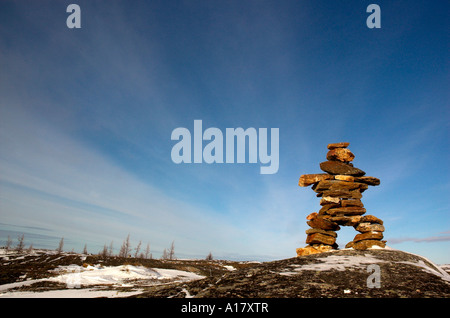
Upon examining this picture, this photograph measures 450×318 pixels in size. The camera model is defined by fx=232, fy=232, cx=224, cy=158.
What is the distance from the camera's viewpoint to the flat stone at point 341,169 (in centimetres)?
1513

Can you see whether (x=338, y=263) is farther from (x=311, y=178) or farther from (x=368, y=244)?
(x=311, y=178)

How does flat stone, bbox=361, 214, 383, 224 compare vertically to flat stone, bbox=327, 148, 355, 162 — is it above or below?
below

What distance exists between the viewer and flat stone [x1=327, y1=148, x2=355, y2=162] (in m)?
15.8

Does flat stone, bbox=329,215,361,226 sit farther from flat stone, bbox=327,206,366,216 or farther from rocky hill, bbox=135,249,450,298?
rocky hill, bbox=135,249,450,298

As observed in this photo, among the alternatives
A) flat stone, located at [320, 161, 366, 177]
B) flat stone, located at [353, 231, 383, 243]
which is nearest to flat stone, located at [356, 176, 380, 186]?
flat stone, located at [320, 161, 366, 177]

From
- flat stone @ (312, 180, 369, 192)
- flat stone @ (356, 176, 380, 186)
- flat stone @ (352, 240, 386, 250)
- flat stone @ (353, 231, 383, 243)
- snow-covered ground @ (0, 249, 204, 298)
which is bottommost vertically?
snow-covered ground @ (0, 249, 204, 298)

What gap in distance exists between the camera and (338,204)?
47.7ft

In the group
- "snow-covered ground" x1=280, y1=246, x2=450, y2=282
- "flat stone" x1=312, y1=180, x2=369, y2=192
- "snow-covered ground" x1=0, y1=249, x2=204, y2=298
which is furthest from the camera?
"flat stone" x1=312, y1=180, x2=369, y2=192

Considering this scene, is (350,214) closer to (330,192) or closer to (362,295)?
(330,192)

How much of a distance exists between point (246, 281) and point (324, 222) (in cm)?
984

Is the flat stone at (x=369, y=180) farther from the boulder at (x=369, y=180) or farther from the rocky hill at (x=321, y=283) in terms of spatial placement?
the rocky hill at (x=321, y=283)
